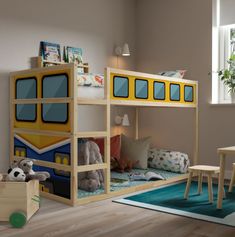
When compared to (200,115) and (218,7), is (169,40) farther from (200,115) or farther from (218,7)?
(200,115)

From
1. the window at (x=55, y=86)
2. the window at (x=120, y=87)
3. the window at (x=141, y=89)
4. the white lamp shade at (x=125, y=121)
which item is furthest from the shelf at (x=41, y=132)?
the white lamp shade at (x=125, y=121)

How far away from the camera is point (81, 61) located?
4.21m

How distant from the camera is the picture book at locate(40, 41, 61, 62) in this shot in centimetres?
387

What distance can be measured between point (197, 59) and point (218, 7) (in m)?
0.64

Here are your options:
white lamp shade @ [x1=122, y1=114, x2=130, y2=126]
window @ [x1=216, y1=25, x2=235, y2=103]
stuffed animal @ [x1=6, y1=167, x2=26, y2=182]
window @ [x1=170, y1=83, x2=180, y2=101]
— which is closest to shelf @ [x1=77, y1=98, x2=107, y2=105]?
stuffed animal @ [x1=6, y1=167, x2=26, y2=182]

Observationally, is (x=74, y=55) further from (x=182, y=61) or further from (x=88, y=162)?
(x=88, y=162)

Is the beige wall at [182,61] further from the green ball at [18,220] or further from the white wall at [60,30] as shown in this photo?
the green ball at [18,220]

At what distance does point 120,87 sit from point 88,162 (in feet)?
2.31

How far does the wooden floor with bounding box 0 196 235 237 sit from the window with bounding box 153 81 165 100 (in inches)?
50.9

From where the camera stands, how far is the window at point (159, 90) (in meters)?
3.62

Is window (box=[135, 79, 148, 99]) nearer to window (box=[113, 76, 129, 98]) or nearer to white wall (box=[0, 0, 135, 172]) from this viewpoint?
window (box=[113, 76, 129, 98])

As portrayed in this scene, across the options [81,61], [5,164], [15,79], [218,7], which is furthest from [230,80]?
[5,164]

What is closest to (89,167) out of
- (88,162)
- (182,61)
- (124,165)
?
(88,162)

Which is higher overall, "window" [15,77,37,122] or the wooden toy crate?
"window" [15,77,37,122]
